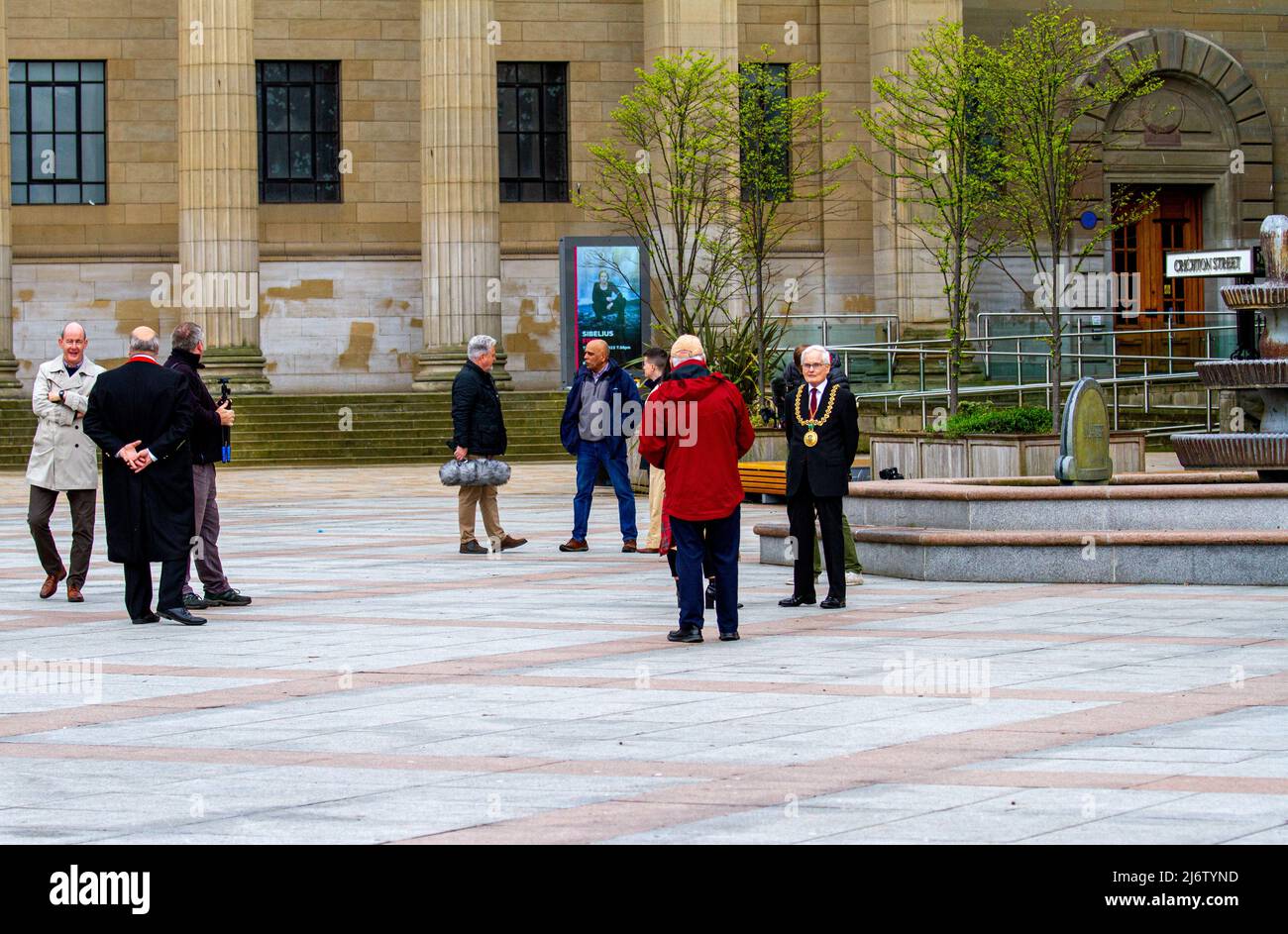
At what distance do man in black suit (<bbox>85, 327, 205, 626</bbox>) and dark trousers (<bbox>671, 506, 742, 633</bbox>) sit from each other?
3.60 metres

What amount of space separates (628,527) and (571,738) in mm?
10506

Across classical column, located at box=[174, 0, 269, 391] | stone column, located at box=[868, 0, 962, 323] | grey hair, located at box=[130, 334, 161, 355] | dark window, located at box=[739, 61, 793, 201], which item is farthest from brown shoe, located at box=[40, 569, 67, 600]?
stone column, located at box=[868, 0, 962, 323]

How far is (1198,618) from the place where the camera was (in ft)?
45.3

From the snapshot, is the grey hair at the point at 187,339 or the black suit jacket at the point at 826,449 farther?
the grey hair at the point at 187,339

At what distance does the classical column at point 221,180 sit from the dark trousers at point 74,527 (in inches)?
792

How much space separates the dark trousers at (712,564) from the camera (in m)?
13.1

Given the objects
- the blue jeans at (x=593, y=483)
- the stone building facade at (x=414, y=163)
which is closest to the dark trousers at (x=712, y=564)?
the blue jeans at (x=593, y=483)

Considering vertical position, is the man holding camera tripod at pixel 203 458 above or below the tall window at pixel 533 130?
below

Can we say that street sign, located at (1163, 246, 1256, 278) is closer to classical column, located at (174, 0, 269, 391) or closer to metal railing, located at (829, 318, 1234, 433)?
metal railing, located at (829, 318, 1234, 433)

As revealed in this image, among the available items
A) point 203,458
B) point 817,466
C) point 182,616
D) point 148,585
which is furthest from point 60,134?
point 817,466

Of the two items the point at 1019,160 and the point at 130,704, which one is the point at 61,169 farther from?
the point at 130,704

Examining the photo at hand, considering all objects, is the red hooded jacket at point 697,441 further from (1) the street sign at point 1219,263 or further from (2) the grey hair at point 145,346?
(1) the street sign at point 1219,263
